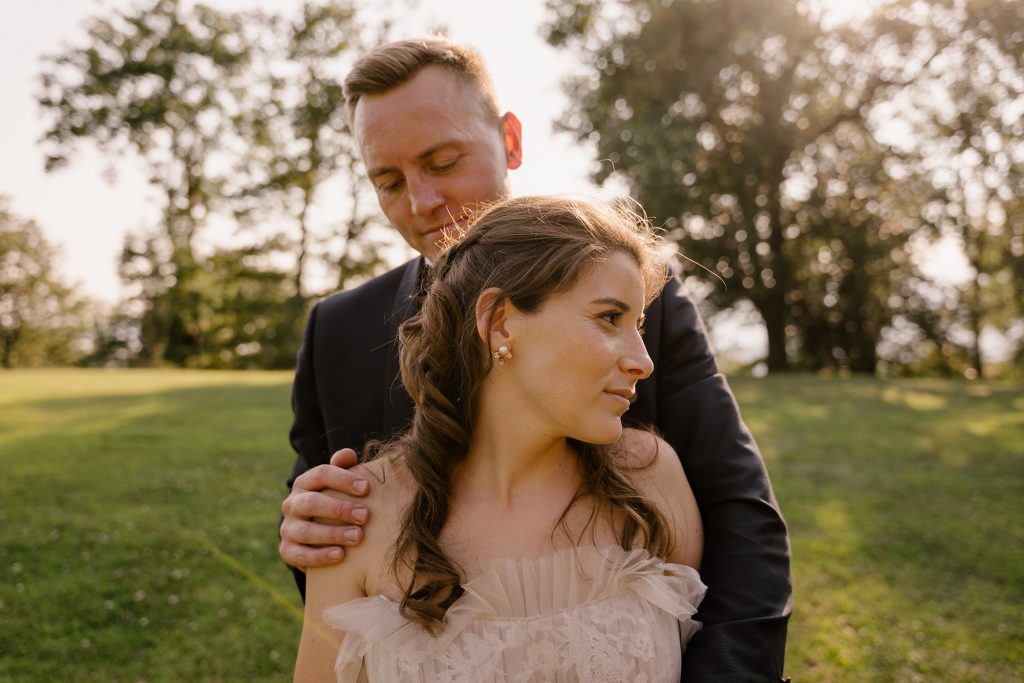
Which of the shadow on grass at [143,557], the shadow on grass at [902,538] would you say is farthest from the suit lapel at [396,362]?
the shadow on grass at [902,538]

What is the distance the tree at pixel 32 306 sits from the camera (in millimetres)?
44562

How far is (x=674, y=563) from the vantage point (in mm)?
2498

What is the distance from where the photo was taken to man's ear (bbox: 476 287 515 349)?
2299mm

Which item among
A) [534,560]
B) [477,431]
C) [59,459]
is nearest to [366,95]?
Result: [477,431]

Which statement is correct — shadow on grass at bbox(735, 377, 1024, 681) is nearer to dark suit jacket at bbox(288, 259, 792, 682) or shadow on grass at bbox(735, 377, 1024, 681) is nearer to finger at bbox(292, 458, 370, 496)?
dark suit jacket at bbox(288, 259, 792, 682)

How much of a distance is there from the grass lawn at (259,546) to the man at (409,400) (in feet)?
7.27

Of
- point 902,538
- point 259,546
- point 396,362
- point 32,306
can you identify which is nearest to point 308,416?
point 396,362

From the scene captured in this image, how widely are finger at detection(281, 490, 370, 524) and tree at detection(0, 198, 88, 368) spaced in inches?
1979

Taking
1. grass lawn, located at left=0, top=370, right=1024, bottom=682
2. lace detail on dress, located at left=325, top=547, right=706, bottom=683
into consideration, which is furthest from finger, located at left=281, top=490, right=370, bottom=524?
grass lawn, located at left=0, top=370, right=1024, bottom=682

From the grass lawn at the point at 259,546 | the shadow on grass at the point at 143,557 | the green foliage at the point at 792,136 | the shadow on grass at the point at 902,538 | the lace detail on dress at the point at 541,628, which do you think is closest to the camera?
the lace detail on dress at the point at 541,628

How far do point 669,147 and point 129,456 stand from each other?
56.1ft

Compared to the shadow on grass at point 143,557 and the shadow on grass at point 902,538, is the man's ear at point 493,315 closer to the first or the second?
the shadow on grass at point 143,557

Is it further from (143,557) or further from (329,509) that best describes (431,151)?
(143,557)

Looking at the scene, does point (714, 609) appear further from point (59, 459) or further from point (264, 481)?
point (59, 459)
